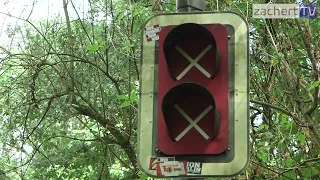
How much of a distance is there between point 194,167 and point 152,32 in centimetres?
71

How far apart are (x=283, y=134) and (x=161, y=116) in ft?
7.02

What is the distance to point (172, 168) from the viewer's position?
2.09 metres

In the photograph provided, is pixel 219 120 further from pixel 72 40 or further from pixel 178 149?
pixel 72 40

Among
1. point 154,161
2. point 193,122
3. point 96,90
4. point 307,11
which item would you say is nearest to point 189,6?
point 193,122

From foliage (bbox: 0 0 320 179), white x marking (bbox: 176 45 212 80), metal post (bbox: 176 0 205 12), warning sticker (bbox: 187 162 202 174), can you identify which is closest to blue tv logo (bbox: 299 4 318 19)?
foliage (bbox: 0 0 320 179)

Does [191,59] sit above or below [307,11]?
below

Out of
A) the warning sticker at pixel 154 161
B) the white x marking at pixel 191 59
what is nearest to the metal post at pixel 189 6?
the white x marking at pixel 191 59

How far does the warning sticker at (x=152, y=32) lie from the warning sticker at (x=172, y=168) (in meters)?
0.61

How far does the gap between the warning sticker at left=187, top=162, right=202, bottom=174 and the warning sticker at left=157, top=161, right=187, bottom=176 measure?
17 mm

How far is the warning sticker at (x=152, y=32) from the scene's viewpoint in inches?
93.5

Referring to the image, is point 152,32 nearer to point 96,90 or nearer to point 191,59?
point 191,59

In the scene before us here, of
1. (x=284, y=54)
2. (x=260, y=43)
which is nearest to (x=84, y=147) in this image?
(x=260, y=43)

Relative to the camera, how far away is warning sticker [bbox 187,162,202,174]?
2.03 metres

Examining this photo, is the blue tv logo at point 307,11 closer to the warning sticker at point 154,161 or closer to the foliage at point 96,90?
the foliage at point 96,90
